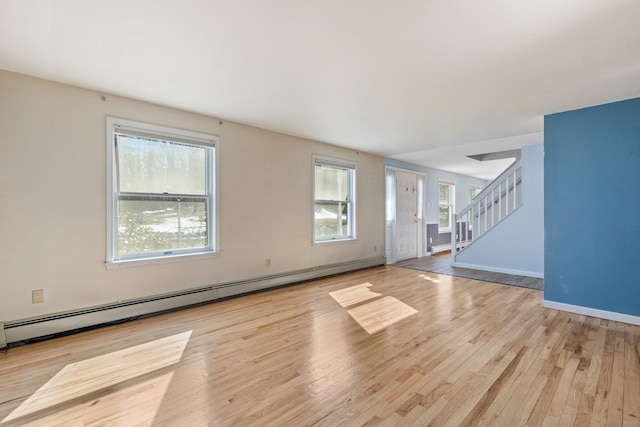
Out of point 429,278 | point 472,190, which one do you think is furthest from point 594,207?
point 472,190

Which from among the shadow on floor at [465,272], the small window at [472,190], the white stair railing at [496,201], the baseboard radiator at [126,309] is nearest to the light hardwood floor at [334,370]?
the baseboard radiator at [126,309]

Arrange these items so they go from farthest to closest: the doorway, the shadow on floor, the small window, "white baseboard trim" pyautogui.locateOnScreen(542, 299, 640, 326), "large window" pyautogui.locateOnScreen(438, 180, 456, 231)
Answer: the small window → "large window" pyautogui.locateOnScreen(438, 180, 456, 231) → the doorway → the shadow on floor → "white baseboard trim" pyautogui.locateOnScreen(542, 299, 640, 326)

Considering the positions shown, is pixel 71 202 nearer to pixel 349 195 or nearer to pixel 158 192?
pixel 158 192

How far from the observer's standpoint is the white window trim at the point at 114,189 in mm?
3029

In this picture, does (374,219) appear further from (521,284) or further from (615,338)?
(615,338)

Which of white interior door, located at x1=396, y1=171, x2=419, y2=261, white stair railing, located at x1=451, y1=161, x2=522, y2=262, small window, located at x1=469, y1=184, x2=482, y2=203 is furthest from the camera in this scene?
small window, located at x1=469, y1=184, x2=482, y2=203

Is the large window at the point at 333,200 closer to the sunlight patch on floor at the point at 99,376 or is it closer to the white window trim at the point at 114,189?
the white window trim at the point at 114,189

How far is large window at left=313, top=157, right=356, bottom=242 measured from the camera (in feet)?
17.1

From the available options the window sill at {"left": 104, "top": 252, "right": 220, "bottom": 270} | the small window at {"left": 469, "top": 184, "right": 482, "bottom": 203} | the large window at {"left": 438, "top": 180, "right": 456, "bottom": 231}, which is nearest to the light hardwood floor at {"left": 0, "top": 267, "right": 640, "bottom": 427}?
the window sill at {"left": 104, "top": 252, "right": 220, "bottom": 270}

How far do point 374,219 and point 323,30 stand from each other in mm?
4594

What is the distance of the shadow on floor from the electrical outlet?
559 cm

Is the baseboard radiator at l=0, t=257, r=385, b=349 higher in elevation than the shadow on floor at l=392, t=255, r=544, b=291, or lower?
higher

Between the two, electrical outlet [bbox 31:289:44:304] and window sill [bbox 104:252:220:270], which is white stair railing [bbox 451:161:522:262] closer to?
window sill [bbox 104:252:220:270]

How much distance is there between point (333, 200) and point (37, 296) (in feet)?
13.4
